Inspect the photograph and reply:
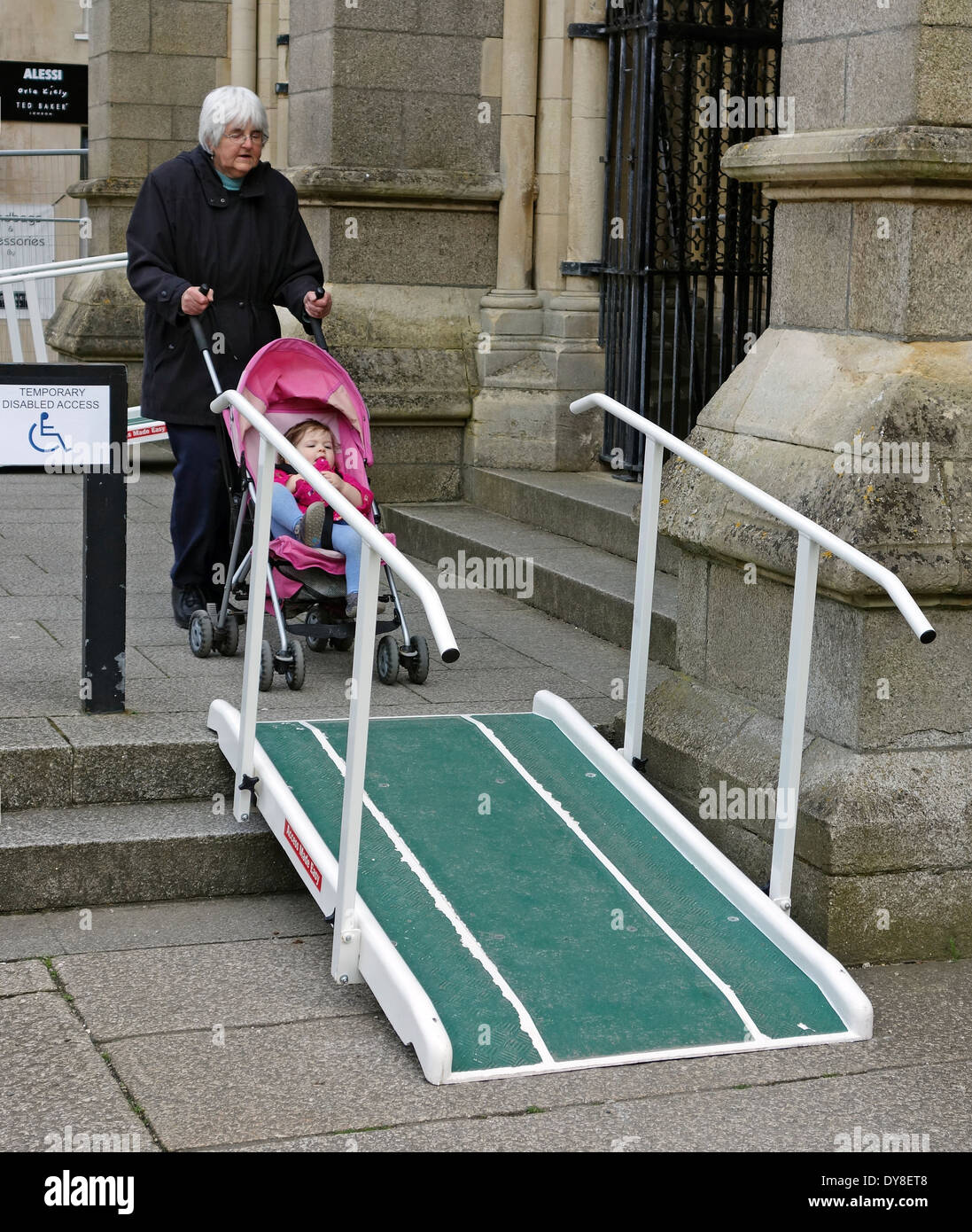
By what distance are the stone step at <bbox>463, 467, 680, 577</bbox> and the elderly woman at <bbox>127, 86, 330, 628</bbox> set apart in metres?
1.87

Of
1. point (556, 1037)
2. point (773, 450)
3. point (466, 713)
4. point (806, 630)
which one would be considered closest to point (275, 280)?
point (466, 713)

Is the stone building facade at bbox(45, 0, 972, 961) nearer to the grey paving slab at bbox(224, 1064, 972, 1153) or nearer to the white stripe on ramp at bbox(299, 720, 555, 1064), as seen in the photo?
the grey paving slab at bbox(224, 1064, 972, 1153)

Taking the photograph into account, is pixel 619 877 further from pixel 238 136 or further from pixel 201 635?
pixel 238 136

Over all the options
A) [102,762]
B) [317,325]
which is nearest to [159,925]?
[102,762]

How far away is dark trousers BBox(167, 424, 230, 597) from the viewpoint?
21.3 feet

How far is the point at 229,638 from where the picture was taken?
247 inches

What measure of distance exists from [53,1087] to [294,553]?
2393 millimetres

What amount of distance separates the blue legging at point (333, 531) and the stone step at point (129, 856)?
1068 mm

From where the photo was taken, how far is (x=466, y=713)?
569cm

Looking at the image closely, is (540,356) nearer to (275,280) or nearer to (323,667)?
(275,280)

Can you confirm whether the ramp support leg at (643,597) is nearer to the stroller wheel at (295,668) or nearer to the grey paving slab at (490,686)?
the grey paving slab at (490,686)

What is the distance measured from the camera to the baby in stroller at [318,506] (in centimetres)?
596

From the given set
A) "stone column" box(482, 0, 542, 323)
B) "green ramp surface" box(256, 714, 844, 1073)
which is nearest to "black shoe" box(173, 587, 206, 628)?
"green ramp surface" box(256, 714, 844, 1073)

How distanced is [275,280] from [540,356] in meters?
2.79
